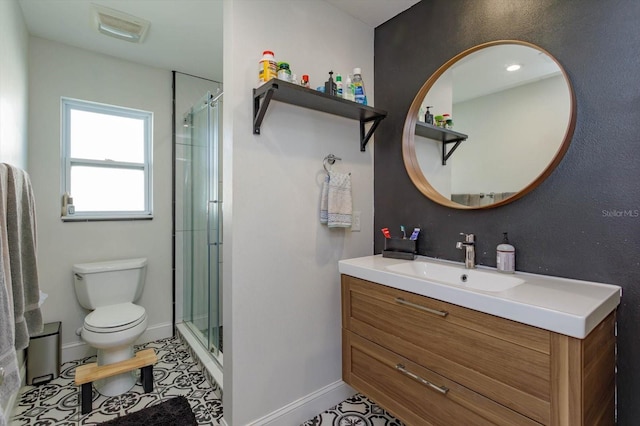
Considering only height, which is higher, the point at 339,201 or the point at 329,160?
the point at 329,160

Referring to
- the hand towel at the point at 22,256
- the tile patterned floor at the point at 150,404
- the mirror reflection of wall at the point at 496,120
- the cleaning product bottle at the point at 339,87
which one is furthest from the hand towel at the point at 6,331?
the mirror reflection of wall at the point at 496,120

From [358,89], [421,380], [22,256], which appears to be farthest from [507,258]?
[22,256]

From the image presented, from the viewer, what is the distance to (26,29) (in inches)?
78.0

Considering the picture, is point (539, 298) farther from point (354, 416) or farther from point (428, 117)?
point (354, 416)

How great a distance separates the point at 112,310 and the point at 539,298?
2459 millimetres

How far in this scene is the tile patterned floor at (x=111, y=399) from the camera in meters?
1.65

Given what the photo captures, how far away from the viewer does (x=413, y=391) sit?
4.02ft

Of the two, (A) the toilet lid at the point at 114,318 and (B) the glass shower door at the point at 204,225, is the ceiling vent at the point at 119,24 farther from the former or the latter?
(A) the toilet lid at the point at 114,318

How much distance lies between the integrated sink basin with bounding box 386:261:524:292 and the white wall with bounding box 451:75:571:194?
0.40 meters

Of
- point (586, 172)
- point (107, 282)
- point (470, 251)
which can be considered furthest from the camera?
point (107, 282)

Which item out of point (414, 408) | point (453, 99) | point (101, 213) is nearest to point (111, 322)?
point (101, 213)

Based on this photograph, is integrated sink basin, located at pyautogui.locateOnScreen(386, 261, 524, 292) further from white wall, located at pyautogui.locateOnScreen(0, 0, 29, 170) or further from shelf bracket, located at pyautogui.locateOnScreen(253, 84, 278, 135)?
white wall, located at pyautogui.locateOnScreen(0, 0, 29, 170)

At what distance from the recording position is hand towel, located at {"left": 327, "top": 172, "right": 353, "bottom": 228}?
5.50 feet

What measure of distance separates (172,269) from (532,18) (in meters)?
2.97
